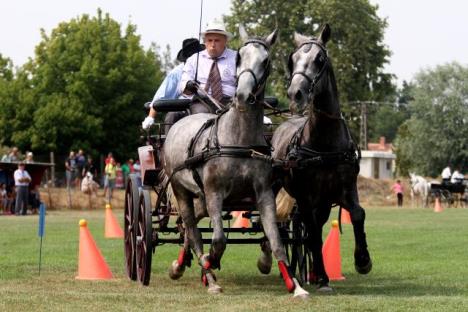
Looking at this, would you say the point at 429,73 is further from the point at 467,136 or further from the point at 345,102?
the point at 345,102

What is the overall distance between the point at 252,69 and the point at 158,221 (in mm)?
3355

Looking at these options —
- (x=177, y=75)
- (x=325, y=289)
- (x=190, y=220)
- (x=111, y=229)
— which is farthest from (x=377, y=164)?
(x=325, y=289)

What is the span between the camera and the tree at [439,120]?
262 feet

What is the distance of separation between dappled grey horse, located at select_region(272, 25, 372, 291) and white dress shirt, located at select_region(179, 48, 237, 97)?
1.20m

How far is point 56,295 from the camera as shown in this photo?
10844 millimetres

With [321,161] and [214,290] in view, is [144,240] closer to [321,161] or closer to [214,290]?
[214,290]

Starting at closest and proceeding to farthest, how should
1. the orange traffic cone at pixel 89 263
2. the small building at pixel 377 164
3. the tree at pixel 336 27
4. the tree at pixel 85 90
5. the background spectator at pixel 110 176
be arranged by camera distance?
the orange traffic cone at pixel 89 263, the background spectator at pixel 110 176, the tree at pixel 336 27, the tree at pixel 85 90, the small building at pixel 377 164

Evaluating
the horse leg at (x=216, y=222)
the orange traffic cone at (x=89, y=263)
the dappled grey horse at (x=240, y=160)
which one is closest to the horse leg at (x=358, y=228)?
the dappled grey horse at (x=240, y=160)

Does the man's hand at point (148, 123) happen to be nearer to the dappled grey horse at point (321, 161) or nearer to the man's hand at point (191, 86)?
the man's hand at point (191, 86)

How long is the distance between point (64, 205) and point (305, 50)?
103ft

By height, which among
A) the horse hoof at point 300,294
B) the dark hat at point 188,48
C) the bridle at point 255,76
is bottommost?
the horse hoof at point 300,294

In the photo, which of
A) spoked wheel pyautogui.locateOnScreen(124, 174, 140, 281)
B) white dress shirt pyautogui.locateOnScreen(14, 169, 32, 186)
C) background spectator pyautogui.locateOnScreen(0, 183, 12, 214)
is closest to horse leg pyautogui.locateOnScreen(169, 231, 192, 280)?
spoked wheel pyautogui.locateOnScreen(124, 174, 140, 281)

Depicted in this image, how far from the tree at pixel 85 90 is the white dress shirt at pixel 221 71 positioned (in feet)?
188

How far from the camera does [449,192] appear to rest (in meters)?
53.0
